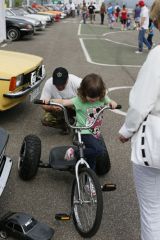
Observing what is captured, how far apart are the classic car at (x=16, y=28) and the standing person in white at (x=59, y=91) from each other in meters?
13.3

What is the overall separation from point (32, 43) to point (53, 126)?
1242 cm

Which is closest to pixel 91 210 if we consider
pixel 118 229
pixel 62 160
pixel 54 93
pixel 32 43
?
pixel 118 229

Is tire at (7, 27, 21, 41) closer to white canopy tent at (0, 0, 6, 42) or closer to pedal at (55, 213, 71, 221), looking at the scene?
white canopy tent at (0, 0, 6, 42)

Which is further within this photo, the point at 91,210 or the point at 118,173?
the point at 118,173

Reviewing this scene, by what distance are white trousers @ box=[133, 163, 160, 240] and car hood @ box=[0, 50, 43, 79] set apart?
3540 mm

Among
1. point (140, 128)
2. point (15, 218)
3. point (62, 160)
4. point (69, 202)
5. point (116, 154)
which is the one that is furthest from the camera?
point (116, 154)

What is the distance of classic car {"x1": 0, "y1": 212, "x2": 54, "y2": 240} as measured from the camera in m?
3.10

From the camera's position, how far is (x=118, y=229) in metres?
3.49

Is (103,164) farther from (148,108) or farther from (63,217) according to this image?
(148,108)

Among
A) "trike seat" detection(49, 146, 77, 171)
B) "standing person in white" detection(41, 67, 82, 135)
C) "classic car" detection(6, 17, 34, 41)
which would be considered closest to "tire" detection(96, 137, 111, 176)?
"trike seat" detection(49, 146, 77, 171)

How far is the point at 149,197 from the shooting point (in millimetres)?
2463

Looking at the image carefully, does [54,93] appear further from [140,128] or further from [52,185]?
[140,128]

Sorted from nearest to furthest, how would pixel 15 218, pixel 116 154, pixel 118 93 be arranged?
pixel 15 218
pixel 116 154
pixel 118 93

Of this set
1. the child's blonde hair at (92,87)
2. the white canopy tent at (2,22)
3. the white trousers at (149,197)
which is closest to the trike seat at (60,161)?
the child's blonde hair at (92,87)
